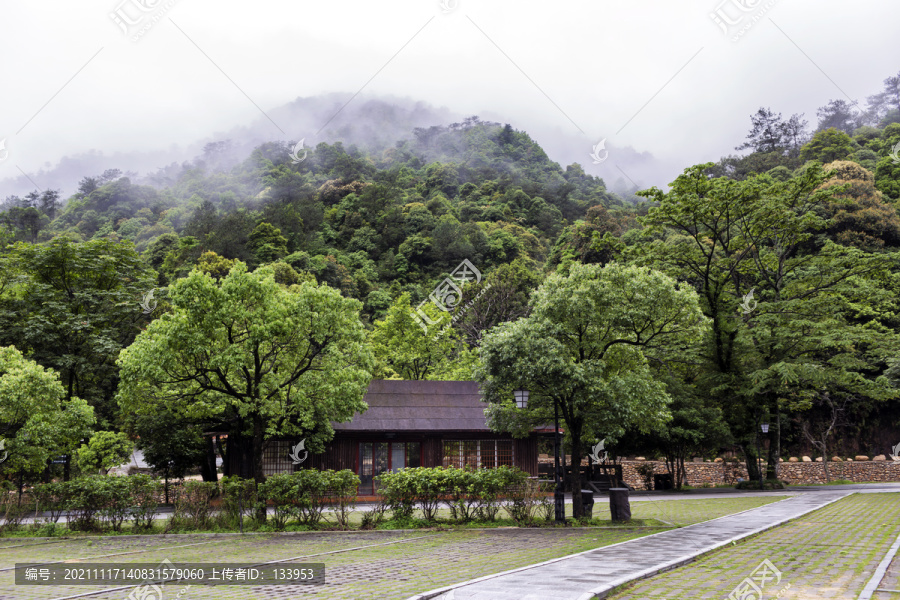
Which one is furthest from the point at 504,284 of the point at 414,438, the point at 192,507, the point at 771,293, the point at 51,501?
the point at 51,501

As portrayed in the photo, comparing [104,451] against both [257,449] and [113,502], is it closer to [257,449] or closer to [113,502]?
[113,502]

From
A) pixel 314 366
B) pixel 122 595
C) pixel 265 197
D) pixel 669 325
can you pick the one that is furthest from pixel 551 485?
pixel 265 197

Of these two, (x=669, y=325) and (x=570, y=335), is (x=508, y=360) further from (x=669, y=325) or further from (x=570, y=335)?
(x=669, y=325)

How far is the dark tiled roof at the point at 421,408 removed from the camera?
26469 millimetres

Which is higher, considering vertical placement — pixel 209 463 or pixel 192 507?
pixel 209 463

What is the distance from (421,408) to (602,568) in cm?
1830

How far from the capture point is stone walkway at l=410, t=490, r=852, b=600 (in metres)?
7.68

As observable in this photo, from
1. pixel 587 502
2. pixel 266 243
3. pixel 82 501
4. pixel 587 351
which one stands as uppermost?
pixel 266 243

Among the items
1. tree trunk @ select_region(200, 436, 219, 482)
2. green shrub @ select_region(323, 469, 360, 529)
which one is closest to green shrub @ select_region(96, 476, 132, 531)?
green shrub @ select_region(323, 469, 360, 529)

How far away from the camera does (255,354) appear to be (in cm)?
1848

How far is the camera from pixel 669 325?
19297 mm

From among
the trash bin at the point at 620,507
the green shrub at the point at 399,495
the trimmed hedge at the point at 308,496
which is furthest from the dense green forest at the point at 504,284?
the trash bin at the point at 620,507

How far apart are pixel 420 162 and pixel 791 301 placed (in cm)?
11198

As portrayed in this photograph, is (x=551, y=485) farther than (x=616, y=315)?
Yes
